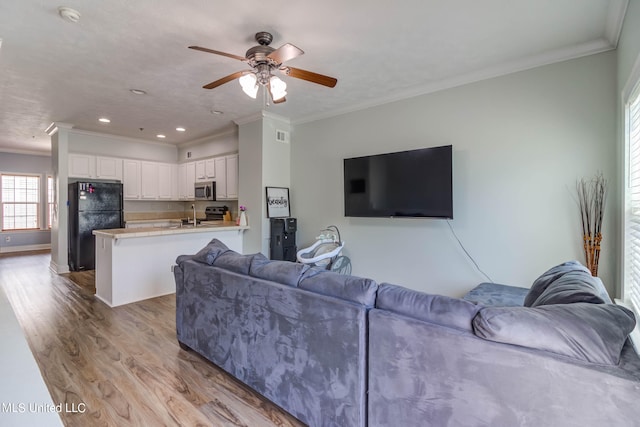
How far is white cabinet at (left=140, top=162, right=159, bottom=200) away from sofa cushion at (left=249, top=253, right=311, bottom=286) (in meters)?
5.72

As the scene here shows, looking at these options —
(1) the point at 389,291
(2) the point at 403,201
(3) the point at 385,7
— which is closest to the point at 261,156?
(2) the point at 403,201

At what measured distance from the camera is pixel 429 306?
4.63 feet

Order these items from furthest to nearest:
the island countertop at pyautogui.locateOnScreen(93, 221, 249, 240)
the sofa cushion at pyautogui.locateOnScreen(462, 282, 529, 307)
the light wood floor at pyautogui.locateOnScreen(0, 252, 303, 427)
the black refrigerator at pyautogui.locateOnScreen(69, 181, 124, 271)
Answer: the black refrigerator at pyautogui.locateOnScreen(69, 181, 124, 271) → the island countertop at pyautogui.locateOnScreen(93, 221, 249, 240) → the sofa cushion at pyautogui.locateOnScreen(462, 282, 529, 307) → the light wood floor at pyautogui.locateOnScreen(0, 252, 303, 427)

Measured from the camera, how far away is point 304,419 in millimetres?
1775

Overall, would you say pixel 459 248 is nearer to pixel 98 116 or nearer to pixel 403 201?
pixel 403 201

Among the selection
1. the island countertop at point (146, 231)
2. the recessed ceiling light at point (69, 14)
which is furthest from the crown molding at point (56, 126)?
the recessed ceiling light at point (69, 14)

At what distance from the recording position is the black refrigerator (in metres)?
5.62

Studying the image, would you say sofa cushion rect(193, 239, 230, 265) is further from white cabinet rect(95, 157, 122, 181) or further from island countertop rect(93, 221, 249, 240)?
white cabinet rect(95, 157, 122, 181)

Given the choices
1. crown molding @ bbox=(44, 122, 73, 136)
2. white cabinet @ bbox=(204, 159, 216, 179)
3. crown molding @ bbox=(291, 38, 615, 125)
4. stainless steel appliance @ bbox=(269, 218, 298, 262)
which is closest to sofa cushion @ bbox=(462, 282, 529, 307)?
crown molding @ bbox=(291, 38, 615, 125)

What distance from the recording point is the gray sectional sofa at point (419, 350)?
1.07 metres

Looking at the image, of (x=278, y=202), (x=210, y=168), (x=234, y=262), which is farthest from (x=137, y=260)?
(x=210, y=168)

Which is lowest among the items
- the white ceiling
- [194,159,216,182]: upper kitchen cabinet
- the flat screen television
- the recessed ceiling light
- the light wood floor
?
the light wood floor

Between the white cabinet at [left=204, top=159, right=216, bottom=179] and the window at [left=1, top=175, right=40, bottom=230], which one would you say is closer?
the white cabinet at [left=204, top=159, right=216, bottom=179]

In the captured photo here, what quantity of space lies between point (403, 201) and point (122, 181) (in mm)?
5685
